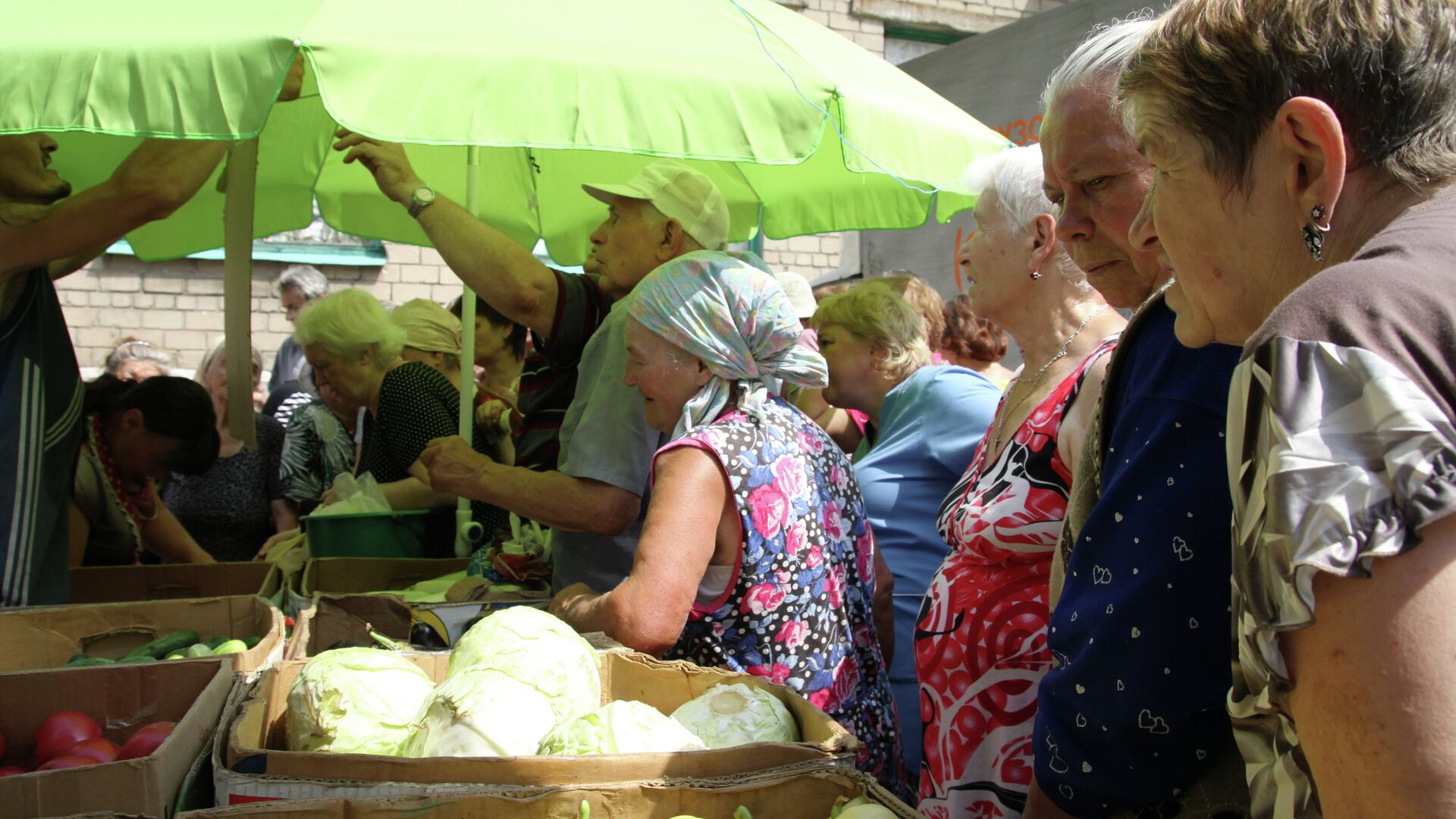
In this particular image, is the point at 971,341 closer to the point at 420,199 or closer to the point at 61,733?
the point at 420,199

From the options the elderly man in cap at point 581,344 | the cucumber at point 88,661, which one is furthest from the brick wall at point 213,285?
the cucumber at point 88,661

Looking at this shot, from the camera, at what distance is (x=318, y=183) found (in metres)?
4.70

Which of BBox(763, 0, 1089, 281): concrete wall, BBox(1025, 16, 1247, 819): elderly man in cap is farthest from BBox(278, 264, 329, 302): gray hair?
BBox(1025, 16, 1247, 819): elderly man in cap

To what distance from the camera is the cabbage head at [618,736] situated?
1.48m

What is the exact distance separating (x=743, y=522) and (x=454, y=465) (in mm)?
1023

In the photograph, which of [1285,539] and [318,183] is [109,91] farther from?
[318,183]

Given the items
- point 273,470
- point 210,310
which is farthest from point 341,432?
point 210,310

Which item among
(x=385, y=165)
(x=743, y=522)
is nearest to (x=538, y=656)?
(x=743, y=522)

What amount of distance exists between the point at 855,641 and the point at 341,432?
10.4 feet

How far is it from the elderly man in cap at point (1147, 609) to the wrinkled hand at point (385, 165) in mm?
2273

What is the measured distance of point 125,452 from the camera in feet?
12.0

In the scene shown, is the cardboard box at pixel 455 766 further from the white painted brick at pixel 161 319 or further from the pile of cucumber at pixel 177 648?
the white painted brick at pixel 161 319

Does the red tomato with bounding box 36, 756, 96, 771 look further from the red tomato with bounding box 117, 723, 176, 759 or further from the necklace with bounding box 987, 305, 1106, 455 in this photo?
the necklace with bounding box 987, 305, 1106, 455

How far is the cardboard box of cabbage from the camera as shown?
1.40 metres
